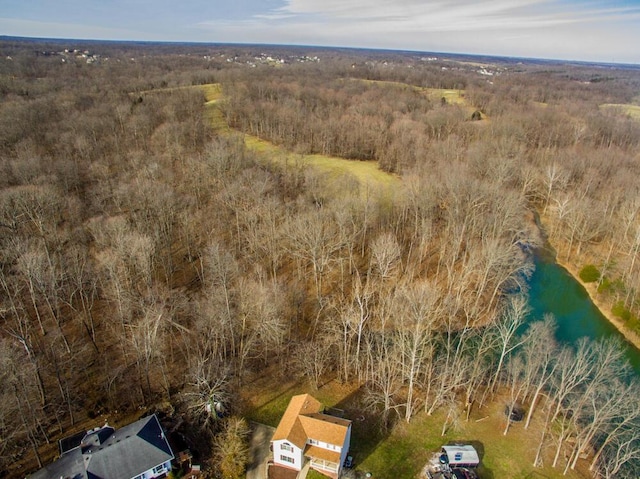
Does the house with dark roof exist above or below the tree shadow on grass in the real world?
above

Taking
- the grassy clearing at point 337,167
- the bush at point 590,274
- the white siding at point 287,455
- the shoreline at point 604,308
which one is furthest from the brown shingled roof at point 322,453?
the bush at point 590,274

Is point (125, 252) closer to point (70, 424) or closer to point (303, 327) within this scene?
point (70, 424)

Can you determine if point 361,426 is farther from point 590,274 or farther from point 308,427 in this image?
point 590,274

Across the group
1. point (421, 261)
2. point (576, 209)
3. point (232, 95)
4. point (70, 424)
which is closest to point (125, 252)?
point (70, 424)

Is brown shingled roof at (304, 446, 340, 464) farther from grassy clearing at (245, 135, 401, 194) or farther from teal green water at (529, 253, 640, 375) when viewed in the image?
grassy clearing at (245, 135, 401, 194)

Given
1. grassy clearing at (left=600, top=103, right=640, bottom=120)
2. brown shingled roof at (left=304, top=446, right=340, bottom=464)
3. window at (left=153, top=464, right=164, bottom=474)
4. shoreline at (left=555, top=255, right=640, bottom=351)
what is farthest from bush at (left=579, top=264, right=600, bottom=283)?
grassy clearing at (left=600, top=103, right=640, bottom=120)

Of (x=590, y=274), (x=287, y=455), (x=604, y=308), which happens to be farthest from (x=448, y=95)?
(x=287, y=455)
